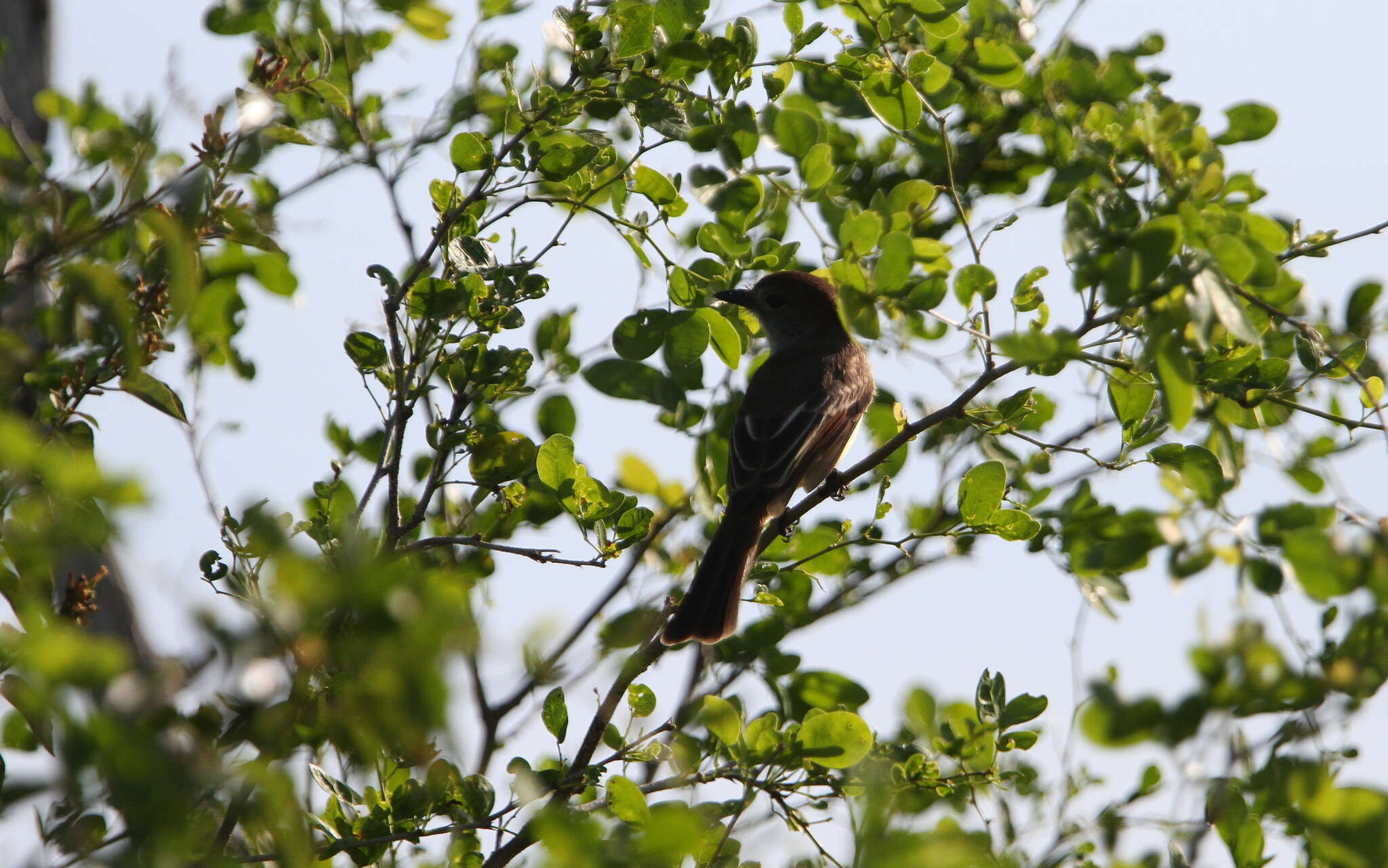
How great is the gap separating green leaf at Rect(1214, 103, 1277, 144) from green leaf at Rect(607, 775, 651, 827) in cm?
263

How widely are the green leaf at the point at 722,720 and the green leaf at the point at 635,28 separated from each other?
2029 mm

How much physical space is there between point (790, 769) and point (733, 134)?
209 centimetres

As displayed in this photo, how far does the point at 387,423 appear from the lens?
157 inches

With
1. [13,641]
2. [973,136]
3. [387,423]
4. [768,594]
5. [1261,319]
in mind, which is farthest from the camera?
[973,136]

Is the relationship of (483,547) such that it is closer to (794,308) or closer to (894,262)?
(894,262)

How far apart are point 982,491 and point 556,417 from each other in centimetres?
150

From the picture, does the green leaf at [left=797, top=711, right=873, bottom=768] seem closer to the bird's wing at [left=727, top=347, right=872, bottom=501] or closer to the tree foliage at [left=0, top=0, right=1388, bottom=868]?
the tree foliage at [left=0, top=0, right=1388, bottom=868]

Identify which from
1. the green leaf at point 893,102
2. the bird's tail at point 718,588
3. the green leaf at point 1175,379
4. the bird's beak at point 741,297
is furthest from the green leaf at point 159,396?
the bird's beak at point 741,297

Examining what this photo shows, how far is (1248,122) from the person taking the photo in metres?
3.74

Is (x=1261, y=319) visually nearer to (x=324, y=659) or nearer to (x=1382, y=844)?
(x=1382, y=844)

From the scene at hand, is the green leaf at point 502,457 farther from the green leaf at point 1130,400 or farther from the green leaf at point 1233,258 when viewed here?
the green leaf at point 1233,258

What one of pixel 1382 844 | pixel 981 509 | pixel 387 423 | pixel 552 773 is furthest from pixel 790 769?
pixel 1382 844

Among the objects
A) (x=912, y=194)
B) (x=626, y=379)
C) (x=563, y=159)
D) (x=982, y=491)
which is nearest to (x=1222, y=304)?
(x=912, y=194)

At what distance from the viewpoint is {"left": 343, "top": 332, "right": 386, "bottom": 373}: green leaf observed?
3.98 m
